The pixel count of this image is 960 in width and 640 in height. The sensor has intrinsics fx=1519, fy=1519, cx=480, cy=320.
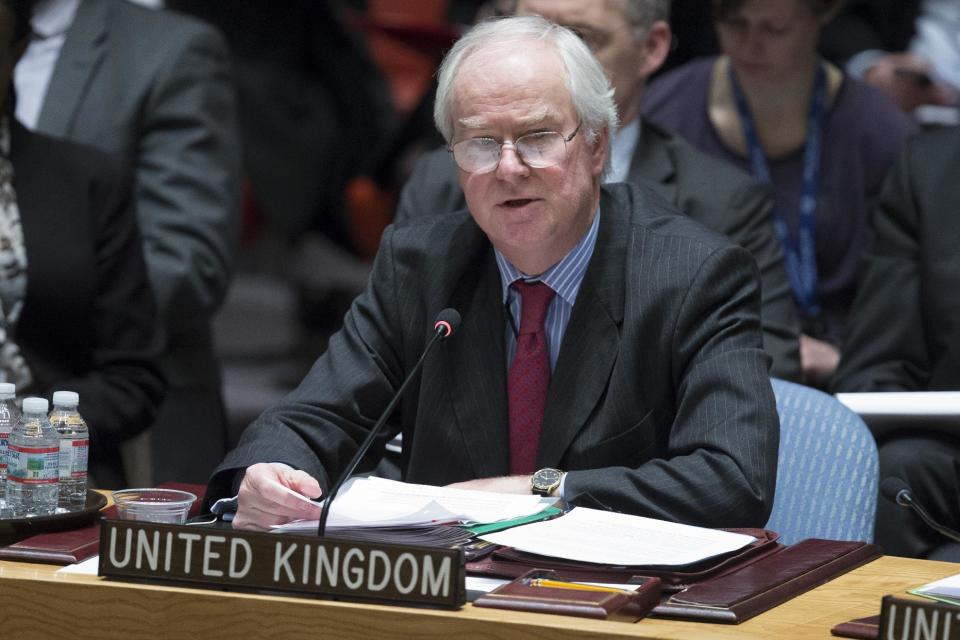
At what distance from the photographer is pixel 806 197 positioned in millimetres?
3744

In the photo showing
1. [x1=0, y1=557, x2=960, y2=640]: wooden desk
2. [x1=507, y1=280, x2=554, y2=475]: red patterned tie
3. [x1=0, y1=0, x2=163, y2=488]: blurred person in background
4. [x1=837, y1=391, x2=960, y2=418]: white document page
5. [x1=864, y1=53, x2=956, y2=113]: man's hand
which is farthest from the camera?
[x1=864, y1=53, x2=956, y2=113]: man's hand

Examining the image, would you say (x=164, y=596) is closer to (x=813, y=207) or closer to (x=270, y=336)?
(x=813, y=207)

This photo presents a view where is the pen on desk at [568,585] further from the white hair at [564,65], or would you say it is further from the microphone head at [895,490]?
the white hair at [564,65]

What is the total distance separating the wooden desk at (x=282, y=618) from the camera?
5.28 feet

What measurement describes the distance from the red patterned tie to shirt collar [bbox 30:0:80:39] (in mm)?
1875

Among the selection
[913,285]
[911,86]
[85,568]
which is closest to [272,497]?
[85,568]

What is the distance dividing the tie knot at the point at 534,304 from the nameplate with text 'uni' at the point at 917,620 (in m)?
0.99

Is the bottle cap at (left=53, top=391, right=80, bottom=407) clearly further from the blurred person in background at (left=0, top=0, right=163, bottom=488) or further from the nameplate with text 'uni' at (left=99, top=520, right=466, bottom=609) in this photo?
the blurred person in background at (left=0, top=0, right=163, bottom=488)

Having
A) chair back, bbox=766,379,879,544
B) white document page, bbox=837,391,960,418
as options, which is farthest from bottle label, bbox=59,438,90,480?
white document page, bbox=837,391,960,418

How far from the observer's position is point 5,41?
310 centimetres

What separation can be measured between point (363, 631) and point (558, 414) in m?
0.78

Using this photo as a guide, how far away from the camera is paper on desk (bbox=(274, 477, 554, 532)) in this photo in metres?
1.93

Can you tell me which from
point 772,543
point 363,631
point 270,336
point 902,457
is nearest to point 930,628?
point 772,543

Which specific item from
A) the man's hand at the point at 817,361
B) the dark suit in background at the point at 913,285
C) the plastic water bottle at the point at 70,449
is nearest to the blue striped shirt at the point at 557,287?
the plastic water bottle at the point at 70,449
